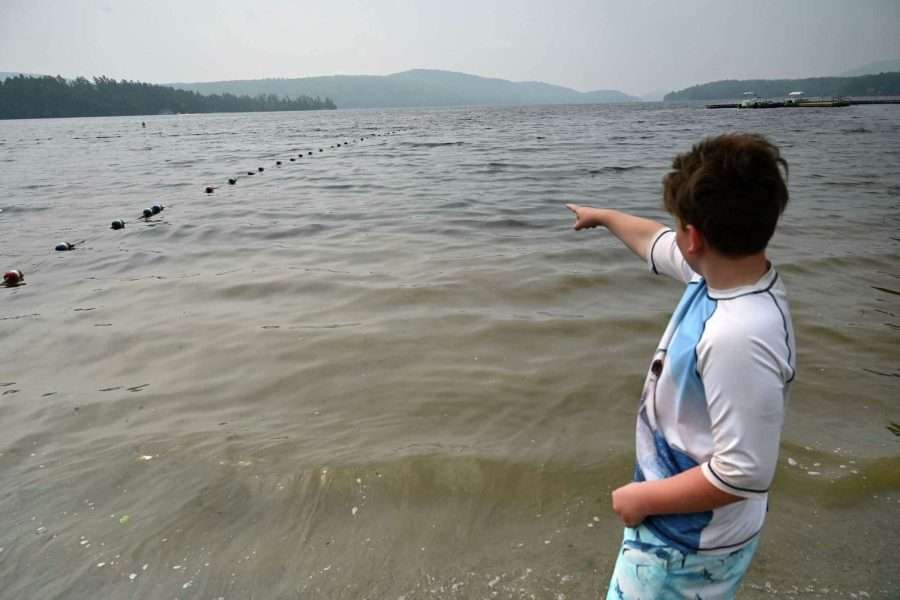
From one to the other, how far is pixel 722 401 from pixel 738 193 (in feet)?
1.72

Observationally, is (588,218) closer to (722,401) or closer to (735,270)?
(735,270)

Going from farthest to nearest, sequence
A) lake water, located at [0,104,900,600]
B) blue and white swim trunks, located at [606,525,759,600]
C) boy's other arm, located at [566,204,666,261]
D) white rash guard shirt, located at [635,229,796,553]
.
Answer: lake water, located at [0,104,900,600] < boy's other arm, located at [566,204,666,261] < blue and white swim trunks, located at [606,525,759,600] < white rash guard shirt, located at [635,229,796,553]

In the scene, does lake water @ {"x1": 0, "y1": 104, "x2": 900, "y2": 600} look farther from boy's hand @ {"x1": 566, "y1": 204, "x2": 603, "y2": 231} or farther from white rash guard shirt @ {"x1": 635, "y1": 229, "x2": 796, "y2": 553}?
boy's hand @ {"x1": 566, "y1": 204, "x2": 603, "y2": 231}

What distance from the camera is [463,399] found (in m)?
5.05

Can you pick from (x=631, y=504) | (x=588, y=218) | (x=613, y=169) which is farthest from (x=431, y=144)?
(x=631, y=504)

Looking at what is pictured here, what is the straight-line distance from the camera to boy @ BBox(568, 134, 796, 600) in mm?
1415

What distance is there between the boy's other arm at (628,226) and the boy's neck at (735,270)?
64 centimetres

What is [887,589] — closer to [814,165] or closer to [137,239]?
[137,239]

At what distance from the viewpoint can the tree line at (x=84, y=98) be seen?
6043 inches

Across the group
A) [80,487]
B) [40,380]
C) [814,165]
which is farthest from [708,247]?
[814,165]

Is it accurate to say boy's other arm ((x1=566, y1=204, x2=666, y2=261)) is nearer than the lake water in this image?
Yes

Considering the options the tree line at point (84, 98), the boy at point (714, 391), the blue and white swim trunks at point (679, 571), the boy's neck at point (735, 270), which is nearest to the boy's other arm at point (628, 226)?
the boy at point (714, 391)

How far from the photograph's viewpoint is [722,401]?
4.73ft

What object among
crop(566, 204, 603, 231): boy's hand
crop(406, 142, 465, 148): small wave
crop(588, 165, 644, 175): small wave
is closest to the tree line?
crop(406, 142, 465, 148): small wave
